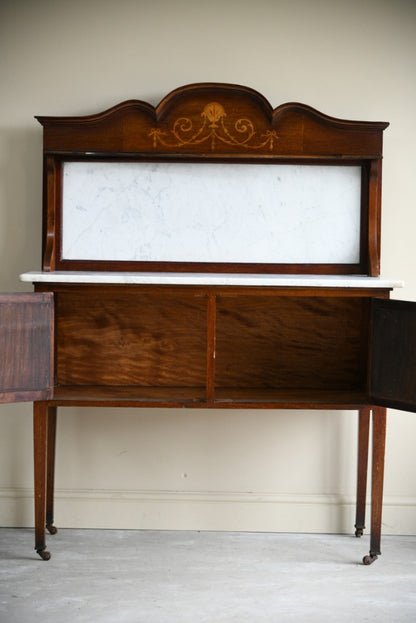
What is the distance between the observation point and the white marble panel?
3.56 meters

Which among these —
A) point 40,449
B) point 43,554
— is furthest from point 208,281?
point 43,554

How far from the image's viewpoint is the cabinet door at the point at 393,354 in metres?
2.97

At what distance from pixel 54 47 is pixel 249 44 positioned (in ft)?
2.99

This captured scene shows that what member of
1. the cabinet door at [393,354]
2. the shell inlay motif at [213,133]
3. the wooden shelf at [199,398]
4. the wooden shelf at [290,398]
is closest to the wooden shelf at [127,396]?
the wooden shelf at [199,398]

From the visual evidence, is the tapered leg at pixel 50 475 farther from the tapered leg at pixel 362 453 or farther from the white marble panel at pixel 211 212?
the tapered leg at pixel 362 453

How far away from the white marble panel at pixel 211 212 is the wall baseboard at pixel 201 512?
1.15 m

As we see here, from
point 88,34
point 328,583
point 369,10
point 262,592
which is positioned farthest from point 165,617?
point 369,10

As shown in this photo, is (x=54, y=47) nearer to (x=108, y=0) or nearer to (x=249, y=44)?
(x=108, y=0)

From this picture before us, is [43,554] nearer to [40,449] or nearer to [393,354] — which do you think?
[40,449]

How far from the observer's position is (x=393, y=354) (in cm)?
304

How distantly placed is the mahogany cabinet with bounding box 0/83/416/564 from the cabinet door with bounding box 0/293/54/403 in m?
0.25

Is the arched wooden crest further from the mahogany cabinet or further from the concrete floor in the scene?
the concrete floor

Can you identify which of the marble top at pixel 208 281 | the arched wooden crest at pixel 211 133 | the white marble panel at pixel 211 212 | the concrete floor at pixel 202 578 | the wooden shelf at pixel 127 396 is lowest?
the concrete floor at pixel 202 578

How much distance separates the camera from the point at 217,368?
3557mm
